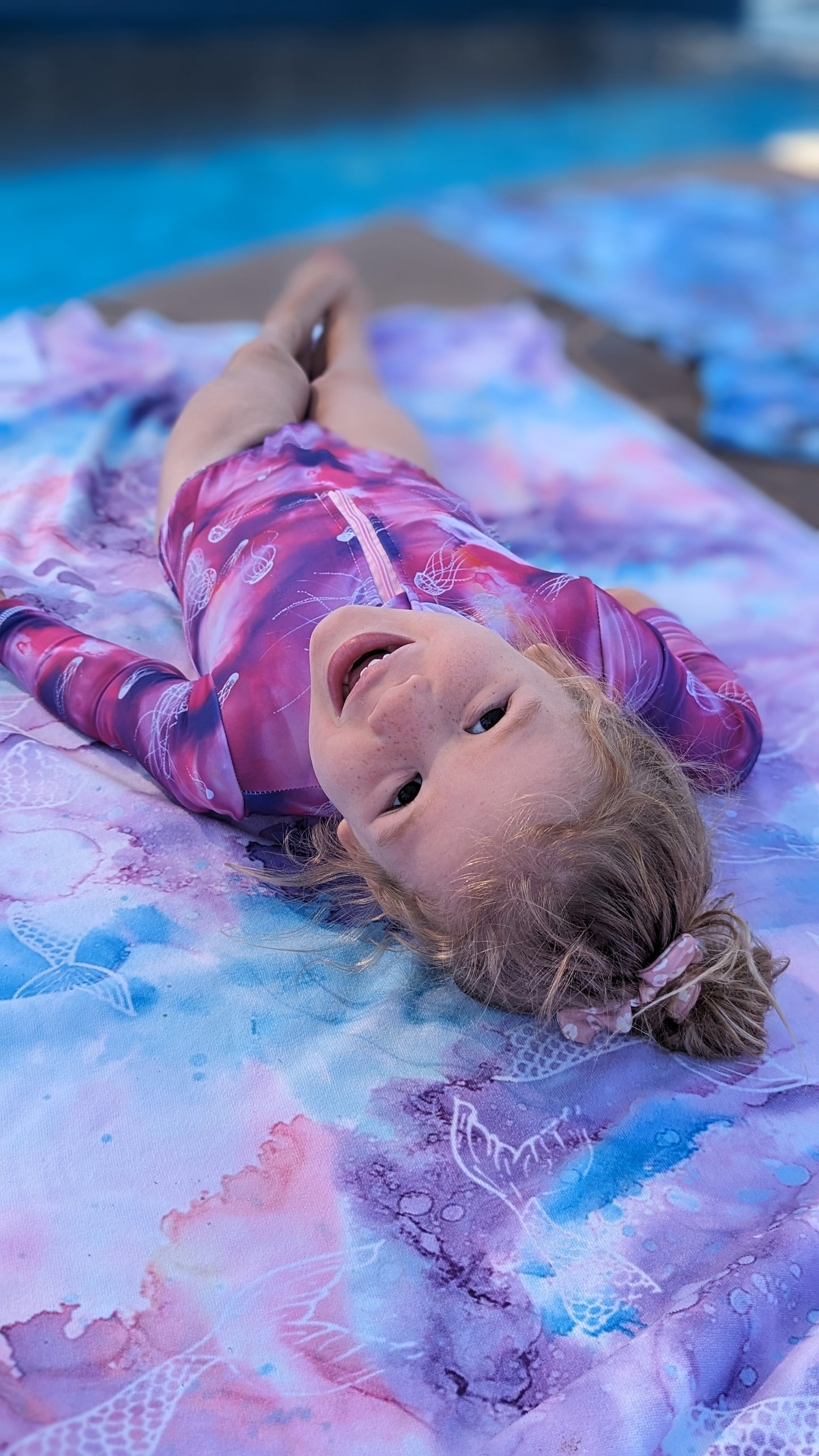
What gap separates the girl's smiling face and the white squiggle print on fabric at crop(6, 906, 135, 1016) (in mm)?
318

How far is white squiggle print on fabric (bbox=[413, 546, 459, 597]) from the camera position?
1550 millimetres

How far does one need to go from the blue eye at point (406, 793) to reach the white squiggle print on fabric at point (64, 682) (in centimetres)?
58

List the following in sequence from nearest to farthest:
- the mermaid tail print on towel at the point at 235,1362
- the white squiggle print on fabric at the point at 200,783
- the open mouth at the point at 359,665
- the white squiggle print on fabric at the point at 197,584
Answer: the mermaid tail print on towel at the point at 235,1362 → the open mouth at the point at 359,665 → the white squiggle print on fabric at the point at 200,783 → the white squiggle print on fabric at the point at 197,584

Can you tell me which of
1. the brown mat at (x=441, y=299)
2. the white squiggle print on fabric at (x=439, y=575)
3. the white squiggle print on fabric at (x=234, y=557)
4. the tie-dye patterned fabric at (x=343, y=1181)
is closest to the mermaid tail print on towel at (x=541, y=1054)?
the tie-dye patterned fabric at (x=343, y=1181)

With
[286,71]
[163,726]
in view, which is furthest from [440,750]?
[286,71]

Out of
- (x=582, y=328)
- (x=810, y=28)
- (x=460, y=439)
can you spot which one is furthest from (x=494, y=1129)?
(x=810, y=28)

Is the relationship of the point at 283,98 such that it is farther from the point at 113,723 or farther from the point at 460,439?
the point at 113,723

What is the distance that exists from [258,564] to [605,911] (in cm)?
72

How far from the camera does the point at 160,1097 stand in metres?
1.22

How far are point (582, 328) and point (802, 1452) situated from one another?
2.77 meters

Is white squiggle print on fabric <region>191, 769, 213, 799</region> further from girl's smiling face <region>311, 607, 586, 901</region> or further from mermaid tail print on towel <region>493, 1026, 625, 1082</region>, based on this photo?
mermaid tail print on towel <region>493, 1026, 625, 1082</region>

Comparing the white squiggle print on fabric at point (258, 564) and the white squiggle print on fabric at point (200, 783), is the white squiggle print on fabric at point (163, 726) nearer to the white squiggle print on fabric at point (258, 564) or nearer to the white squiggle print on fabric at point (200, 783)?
the white squiggle print on fabric at point (200, 783)

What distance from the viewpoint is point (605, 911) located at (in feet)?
4.06

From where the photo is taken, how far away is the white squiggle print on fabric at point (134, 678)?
61.7 inches
